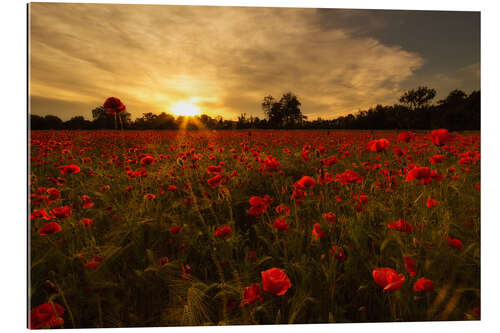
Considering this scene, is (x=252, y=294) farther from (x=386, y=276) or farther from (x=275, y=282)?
(x=386, y=276)

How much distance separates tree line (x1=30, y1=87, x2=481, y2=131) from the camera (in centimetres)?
185

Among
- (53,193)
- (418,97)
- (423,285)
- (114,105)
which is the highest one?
(418,97)

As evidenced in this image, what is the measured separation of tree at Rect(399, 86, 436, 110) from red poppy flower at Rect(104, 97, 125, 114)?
6.21ft

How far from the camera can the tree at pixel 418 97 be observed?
1868 mm

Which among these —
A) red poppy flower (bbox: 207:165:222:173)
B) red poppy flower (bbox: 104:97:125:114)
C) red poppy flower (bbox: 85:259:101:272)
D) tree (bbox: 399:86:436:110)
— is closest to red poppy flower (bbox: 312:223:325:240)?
red poppy flower (bbox: 207:165:222:173)

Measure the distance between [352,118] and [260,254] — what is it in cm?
120

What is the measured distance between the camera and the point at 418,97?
1.89 meters

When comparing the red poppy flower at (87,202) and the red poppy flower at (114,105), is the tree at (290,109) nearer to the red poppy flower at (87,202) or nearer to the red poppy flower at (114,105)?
the red poppy flower at (114,105)

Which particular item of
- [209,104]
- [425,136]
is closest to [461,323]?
[425,136]

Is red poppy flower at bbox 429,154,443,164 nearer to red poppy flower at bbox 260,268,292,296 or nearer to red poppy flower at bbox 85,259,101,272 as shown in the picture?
red poppy flower at bbox 260,268,292,296

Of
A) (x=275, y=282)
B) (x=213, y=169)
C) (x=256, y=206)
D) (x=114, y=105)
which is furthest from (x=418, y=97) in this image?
(x=114, y=105)

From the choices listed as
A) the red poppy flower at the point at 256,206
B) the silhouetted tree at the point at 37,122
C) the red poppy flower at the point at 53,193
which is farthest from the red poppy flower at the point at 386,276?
the silhouetted tree at the point at 37,122

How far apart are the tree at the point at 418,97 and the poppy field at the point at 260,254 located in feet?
0.72

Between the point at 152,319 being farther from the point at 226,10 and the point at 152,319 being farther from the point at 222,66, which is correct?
the point at 226,10
